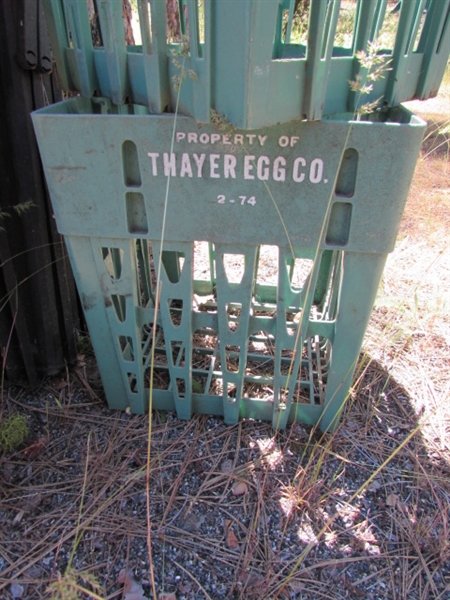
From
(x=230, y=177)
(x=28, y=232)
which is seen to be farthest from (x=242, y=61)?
(x=28, y=232)

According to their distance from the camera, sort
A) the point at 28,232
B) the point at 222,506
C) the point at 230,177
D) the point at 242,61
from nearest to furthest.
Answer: the point at 242,61 < the point at 230,177 < the point at 222,506 < the point at 28,232

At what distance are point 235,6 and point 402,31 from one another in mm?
442

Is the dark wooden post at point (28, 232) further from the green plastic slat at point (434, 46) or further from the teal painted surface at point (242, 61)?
the green plastic slat at point (434, 46)

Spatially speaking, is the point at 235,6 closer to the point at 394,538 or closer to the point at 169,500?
the point at 169,500

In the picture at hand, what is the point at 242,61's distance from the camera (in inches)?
34.4

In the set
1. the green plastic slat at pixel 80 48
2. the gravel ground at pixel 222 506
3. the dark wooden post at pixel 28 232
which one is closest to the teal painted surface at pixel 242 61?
the green plastic slat at pixel 80 48

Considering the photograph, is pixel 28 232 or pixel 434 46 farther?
pixel 28 232

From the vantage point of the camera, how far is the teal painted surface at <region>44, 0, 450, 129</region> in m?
0.88

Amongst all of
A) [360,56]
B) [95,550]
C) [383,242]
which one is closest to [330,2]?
[360,56]

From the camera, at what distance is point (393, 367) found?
5.99 ft

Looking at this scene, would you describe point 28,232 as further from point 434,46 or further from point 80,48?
point 434,46

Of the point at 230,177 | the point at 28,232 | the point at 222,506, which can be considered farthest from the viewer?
the point at 28,232

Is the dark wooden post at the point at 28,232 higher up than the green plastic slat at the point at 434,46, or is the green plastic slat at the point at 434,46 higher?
the green plastic slat at the point at 434,46

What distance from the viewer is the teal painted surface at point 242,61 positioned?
2.88 ft
